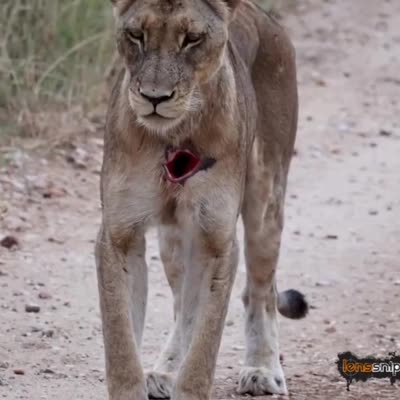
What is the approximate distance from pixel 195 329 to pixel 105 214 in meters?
0.48

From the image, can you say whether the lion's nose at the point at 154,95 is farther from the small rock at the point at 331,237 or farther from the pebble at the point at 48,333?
the small rock at the point at 331,237

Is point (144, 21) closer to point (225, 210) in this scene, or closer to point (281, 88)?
point (225, 210)

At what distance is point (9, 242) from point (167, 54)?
2905mm

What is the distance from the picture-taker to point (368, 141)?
960cm

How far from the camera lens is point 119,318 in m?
4.66

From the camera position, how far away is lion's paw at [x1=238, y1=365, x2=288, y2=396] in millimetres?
5398

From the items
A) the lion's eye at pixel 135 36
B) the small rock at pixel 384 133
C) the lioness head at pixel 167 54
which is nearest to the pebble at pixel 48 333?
the lioness head at pixel 167 54

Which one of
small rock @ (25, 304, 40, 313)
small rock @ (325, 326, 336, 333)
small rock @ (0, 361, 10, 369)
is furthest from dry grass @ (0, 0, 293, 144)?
small rock @ (0, 361, 10, 369)

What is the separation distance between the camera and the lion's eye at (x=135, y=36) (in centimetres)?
450

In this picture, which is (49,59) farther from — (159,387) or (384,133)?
(159,387)

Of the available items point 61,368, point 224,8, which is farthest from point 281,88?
point 61,368

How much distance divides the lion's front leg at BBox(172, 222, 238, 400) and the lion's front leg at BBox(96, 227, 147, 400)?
0.51 feet

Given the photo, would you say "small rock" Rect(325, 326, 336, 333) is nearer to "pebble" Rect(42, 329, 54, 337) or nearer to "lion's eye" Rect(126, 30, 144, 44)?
"pebble" Rect(42, 329, 54, 337)

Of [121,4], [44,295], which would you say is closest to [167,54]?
[121,4]
